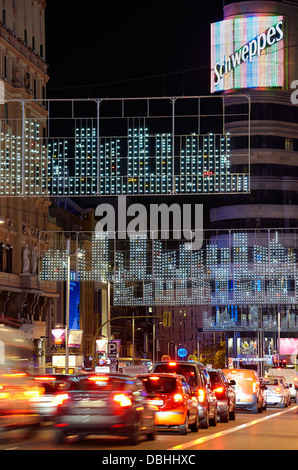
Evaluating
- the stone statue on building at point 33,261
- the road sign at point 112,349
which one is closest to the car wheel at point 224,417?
the road sign at point 112,349

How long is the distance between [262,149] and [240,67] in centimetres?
1244

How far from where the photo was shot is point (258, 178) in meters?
130

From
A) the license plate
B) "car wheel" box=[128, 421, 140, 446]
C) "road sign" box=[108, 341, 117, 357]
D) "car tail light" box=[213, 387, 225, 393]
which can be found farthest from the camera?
"road sign" box=[108, 341, 117, 357]

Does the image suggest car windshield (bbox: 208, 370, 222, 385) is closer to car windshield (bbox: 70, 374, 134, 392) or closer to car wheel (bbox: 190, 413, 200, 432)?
car wheel (bbox: 190, 413, 200, 432)

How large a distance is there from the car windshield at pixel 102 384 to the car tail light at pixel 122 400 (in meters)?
0.19

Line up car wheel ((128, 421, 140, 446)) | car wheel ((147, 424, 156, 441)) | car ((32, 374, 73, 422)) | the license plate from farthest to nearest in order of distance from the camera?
car ((32, 374, 73, 422)) → car wheel ((147, 424, 156, 441)) → car wheel ((128, 421, 140, 446)) → the license plate

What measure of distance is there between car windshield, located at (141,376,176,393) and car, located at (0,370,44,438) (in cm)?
305

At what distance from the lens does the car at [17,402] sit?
21812 millimetres

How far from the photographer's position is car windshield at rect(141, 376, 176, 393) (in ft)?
85.8

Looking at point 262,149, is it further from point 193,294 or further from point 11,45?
point 11,45

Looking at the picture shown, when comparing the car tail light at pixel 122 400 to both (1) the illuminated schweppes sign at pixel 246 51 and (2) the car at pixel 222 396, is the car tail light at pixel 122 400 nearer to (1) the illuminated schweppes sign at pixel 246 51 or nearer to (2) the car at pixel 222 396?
(2) the car at pixel 222 396

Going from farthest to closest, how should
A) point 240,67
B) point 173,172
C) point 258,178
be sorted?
point 258,178
point 240,67
point 173,172

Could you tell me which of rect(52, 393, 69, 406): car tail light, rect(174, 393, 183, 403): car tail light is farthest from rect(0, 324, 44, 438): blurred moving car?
rect(174, 393, 183, 403): car tail light
